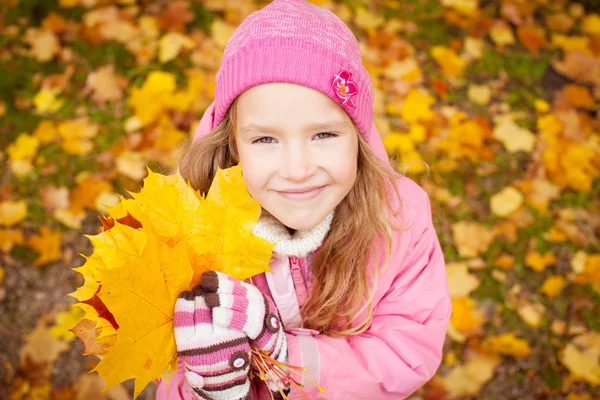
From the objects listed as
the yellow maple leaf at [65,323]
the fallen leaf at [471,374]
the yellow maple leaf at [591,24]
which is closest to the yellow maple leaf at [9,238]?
the yellow maple leaf at [65,323]

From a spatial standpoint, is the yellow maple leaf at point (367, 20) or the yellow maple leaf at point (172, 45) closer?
the yellow maple leaf at point (172, 45)

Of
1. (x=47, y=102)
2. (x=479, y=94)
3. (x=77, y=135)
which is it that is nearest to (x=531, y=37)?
(x=479, y=94)

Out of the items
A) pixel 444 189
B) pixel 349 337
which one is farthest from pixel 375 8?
pixel 349 337

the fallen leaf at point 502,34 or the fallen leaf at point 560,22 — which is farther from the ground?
the fallen leaf at point 560,22

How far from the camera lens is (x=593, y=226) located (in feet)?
8.44

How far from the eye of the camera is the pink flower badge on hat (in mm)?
1309

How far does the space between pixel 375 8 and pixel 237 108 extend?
85.5 inches

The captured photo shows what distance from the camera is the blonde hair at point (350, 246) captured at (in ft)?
5.07

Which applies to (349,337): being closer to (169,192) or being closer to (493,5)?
(169,192)

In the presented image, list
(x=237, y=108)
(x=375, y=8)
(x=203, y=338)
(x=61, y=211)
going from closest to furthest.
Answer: (x=203, y=338), (x=237, y=108), (x=61, y=211), (x=375, y=8)

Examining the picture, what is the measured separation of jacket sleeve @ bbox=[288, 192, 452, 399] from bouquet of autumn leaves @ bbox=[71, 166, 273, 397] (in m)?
0.35

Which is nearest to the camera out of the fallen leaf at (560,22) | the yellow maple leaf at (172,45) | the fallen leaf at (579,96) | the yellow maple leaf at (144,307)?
the yellow maple leaf at (144,307)

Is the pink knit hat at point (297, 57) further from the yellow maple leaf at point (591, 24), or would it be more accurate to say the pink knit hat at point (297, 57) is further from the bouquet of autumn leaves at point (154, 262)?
the yellow maple leaf at point (591, 24)

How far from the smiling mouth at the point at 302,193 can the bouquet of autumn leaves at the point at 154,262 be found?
0.12m
